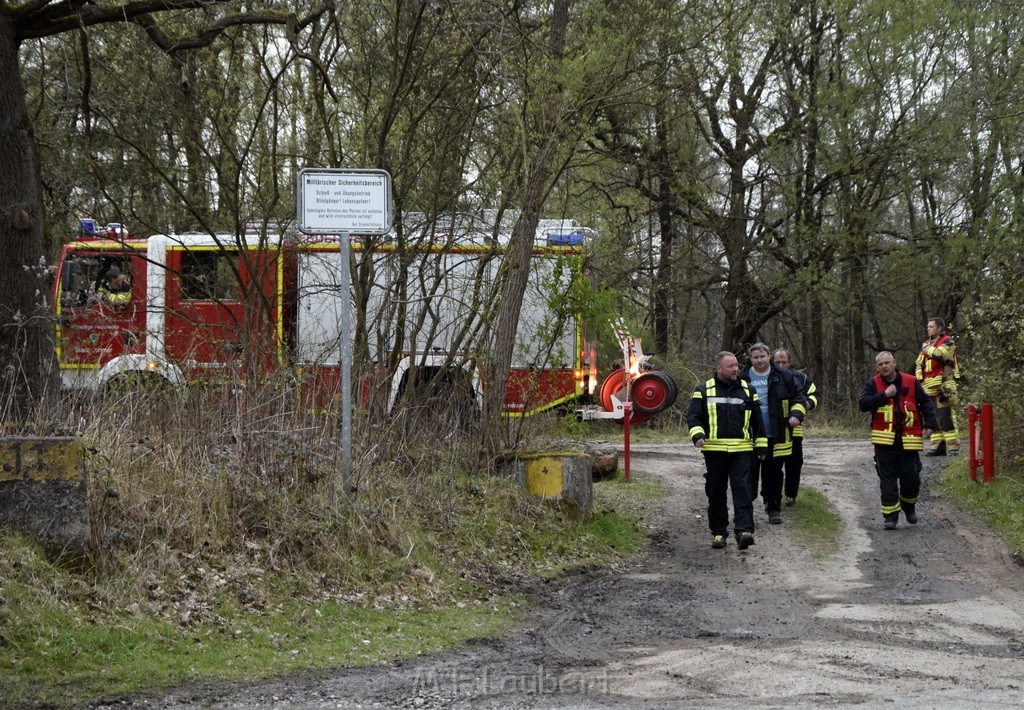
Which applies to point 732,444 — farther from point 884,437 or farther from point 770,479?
point 884,437

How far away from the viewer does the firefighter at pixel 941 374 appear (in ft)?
52.7

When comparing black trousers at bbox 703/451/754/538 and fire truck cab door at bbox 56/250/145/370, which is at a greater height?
fire truck cab door at bbox 56/250/145/370

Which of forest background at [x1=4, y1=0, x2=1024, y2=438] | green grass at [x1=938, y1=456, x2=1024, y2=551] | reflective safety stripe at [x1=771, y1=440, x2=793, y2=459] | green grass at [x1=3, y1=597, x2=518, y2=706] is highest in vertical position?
forest background at [x1=4, y1=0, x2=1024, y2=438]

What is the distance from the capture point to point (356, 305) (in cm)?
1239

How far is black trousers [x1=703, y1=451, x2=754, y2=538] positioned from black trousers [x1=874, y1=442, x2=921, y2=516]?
1708 mm

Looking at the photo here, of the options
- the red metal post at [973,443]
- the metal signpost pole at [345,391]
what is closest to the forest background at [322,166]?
the metal signpost pole at [345,391]

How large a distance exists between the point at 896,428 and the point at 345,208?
6296 millimetres

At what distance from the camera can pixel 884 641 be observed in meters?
7.64

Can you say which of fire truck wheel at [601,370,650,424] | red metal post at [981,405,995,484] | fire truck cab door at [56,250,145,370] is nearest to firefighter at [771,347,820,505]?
red metal post at [981,405,995,484]

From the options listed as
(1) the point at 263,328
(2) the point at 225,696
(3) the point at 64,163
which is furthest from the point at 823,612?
(3) the point at 64,163

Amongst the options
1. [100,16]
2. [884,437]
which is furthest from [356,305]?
[884,437]

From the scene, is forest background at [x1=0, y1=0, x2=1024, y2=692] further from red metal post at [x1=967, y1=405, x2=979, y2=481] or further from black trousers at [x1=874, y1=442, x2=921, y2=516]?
black trousers at [x1=874, y1=442, x2=921, y2=516]

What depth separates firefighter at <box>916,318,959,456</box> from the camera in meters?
16.1

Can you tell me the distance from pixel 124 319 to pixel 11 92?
337cm
